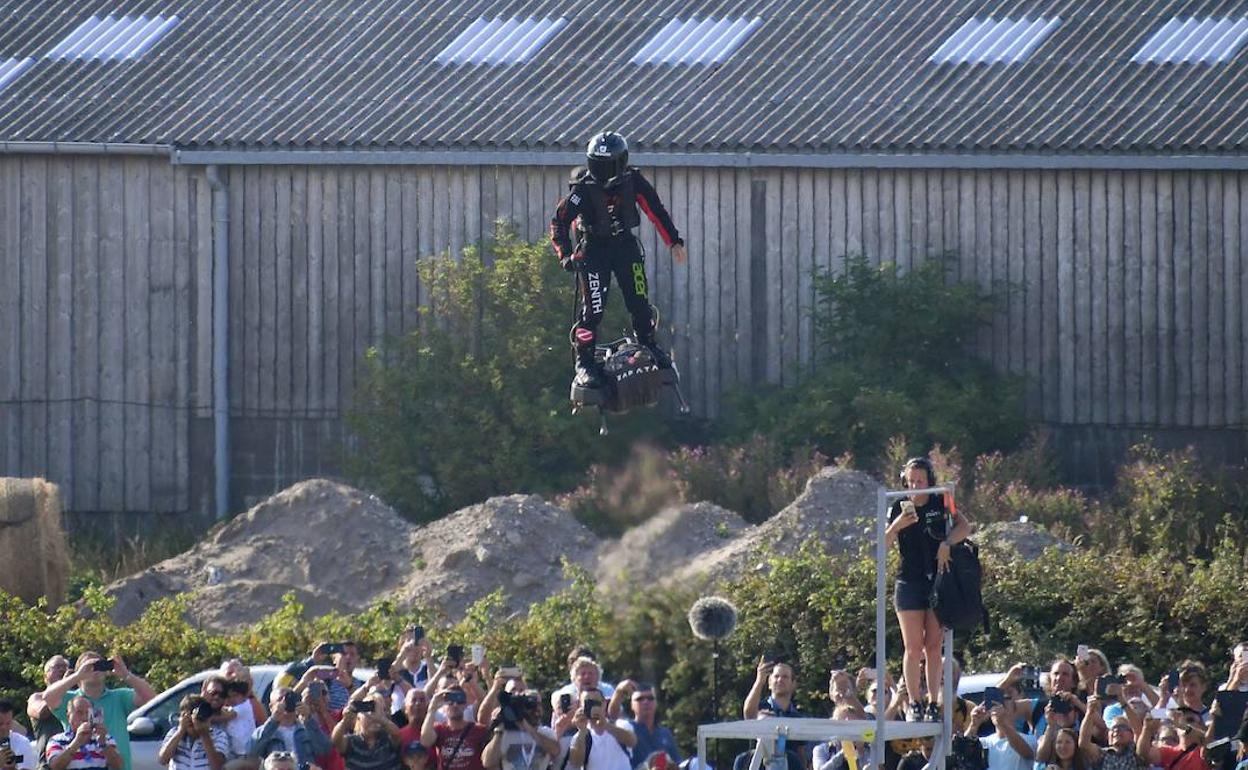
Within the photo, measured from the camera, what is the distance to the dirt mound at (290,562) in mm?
23750

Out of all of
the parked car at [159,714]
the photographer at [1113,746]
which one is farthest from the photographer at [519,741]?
the photographer at [1113,746]

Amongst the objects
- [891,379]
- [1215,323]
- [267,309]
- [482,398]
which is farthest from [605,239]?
[267,309]

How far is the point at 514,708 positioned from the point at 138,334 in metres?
16.6

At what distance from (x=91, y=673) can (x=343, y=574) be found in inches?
330

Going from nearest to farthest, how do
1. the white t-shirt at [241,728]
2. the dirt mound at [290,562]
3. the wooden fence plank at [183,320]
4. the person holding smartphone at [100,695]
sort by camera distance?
the white t-shirt at [241,728] < the person holding smartphone at [100,695] < the dirt mound at [290,562] < the wooden fence plank at [183,320]

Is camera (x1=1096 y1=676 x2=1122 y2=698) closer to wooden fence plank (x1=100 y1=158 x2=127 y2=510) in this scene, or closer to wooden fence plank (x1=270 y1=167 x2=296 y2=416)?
wooden fence plank (x1=270 y1=167 x2=296 y2=416)

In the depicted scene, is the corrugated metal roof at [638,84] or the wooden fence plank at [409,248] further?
the wooden fence plank at [409,248]

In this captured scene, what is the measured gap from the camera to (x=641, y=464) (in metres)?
27.0

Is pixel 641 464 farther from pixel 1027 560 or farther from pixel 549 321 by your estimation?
pixel 1027 560

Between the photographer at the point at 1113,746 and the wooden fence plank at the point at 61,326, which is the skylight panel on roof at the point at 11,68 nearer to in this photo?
the wooden fence plank at the point at 61,326

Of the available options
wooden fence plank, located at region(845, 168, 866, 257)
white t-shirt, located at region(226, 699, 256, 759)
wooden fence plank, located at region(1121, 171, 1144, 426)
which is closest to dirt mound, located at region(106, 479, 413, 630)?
white t-shirt, located at region(226, 699, 256, 759)

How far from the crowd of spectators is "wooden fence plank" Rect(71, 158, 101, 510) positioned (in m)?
14.5

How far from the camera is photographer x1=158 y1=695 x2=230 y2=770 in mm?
15719

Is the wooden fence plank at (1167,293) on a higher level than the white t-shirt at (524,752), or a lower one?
higher
